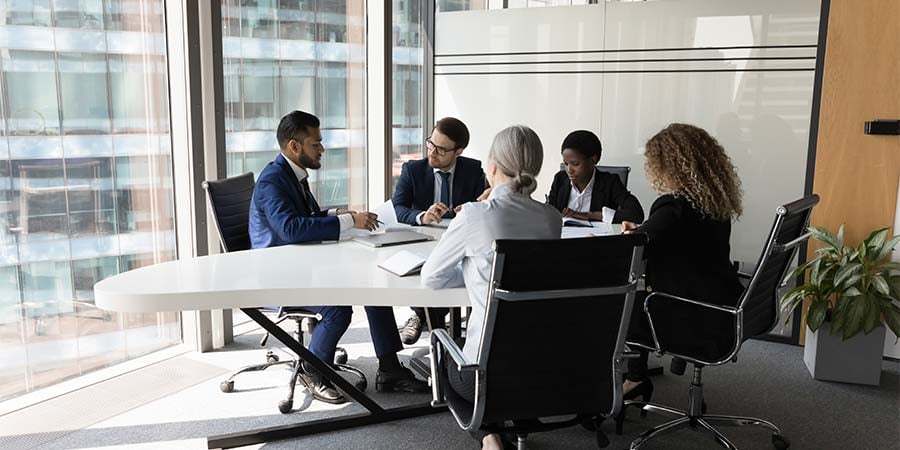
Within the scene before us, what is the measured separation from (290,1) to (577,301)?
3346 mm

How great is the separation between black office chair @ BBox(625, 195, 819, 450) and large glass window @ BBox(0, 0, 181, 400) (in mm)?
2690

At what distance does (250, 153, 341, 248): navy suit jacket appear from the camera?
3.39 metres

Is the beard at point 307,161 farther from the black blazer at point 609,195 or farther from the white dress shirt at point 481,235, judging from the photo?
the black blazer at point 609,195

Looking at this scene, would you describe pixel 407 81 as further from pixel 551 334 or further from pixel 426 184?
pixel 551 334

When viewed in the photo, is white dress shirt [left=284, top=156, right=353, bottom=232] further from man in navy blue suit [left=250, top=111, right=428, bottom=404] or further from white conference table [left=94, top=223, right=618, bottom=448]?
white conference table [left=94, top=223, right=618, bottom=448]

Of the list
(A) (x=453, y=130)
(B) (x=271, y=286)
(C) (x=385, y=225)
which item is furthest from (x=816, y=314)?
(B) (x=271, y=286)

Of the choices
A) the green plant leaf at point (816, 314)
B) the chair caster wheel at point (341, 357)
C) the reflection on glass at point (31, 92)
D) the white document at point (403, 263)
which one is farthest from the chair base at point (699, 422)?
the reflection on glass at point (31, 92)

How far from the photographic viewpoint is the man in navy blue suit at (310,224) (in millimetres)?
3414

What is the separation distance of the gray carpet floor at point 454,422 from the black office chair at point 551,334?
96 centimetres

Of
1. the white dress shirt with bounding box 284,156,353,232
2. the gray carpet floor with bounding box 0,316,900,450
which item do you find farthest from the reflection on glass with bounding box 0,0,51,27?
the gray carpet floor with bounding box 0,316,900,450

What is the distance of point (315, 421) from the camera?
346 cm

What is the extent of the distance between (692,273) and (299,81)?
300 cm

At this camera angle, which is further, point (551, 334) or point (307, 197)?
point (307, 197)

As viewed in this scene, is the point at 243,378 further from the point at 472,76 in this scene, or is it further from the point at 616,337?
the point at 472,76
